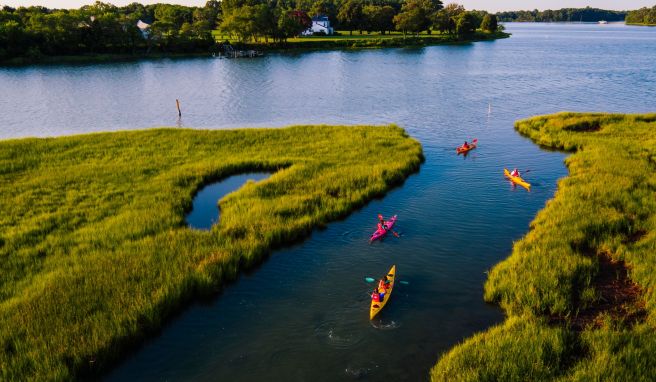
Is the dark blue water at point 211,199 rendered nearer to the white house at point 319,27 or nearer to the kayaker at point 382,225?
the kayaker at point 382,225

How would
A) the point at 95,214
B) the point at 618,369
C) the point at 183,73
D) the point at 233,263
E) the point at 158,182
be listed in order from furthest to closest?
the point at 183,73
the point at 158,182
the point at 95,214
the point at 233,263
the point at 618,369

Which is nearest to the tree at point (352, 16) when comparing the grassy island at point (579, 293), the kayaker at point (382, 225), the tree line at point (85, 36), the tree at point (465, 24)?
the tree at point (465, 24)

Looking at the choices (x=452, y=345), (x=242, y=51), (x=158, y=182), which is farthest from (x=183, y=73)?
(x=452, y=345)

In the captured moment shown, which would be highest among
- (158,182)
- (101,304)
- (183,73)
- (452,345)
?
(183,73)

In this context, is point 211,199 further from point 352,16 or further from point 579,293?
point 352,16

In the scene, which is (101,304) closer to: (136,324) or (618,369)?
(136,324)
